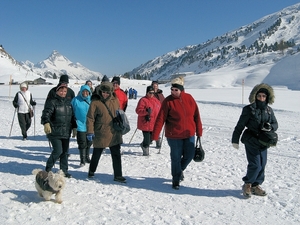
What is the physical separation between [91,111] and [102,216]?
195cm

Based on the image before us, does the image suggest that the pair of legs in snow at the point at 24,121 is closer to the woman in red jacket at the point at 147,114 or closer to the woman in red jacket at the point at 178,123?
the woman in red jacket at the point at 147,114

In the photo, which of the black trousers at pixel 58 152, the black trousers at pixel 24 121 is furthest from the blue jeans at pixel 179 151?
the black trousers at pixel 24 121

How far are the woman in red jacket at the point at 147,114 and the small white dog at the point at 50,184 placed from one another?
3405 millimetres

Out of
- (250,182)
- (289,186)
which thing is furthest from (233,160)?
(250,182)

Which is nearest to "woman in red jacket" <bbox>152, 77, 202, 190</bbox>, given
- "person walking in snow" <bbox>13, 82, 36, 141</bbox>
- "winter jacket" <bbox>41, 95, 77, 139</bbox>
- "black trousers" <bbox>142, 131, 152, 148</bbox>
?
"winter jacket" <bbox>41, 95, 77, 139</bbox>

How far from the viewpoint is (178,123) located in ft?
16.0

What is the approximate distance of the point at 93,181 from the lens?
5.34 metres

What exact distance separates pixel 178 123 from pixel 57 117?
2.23 meters

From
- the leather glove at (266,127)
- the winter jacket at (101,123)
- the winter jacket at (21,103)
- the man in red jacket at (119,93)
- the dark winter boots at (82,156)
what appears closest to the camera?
the leather glove at (266,127)

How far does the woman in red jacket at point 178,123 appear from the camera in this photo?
4871mm

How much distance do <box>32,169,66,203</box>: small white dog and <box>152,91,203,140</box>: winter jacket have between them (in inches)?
67.2

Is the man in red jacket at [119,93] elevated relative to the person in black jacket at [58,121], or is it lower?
elevated

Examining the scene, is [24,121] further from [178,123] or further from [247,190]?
[247,190]

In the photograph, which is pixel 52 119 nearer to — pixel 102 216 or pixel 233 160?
pixel 102 216
